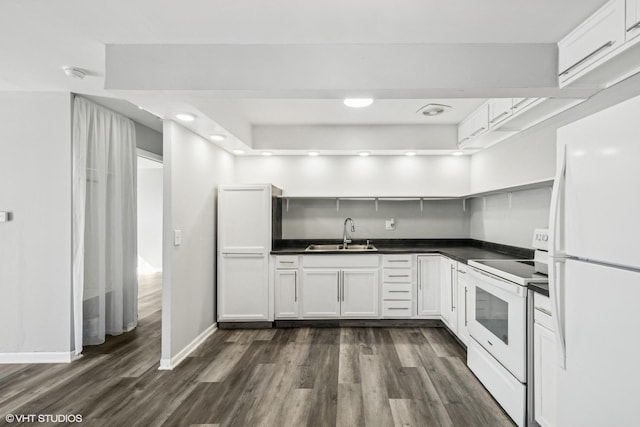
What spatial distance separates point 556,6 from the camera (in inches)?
65.9

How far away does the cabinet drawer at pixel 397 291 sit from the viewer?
3809 millimetres

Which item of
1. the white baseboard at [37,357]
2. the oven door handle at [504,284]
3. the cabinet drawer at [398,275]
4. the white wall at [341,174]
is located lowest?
the white baseboard at [37,357]

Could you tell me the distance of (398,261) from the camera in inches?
151

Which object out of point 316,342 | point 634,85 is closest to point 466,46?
point 634,85

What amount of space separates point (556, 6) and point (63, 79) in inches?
137

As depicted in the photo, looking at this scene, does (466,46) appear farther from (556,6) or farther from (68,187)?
(68,187)

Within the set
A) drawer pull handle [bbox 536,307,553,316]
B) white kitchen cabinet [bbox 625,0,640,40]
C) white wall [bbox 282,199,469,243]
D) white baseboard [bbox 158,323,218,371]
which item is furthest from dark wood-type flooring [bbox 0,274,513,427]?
white kitchen cabinet [bbox 625,0,640,40]

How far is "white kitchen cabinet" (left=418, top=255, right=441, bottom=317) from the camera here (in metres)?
3.79

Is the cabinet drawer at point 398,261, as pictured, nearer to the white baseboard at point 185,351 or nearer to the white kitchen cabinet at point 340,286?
the white kitchen cabinet at point 340,286

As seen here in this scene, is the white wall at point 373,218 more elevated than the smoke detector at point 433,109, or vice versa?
the smoke detector at point 433,109

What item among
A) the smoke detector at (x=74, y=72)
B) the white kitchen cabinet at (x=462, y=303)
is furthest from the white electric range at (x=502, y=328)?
the smoke detector at (x=74, y=72)

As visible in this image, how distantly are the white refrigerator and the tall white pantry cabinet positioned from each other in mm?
2873

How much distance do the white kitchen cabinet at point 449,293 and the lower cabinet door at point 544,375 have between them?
143 cm

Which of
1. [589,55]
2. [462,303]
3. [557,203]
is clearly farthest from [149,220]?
[589,55]
